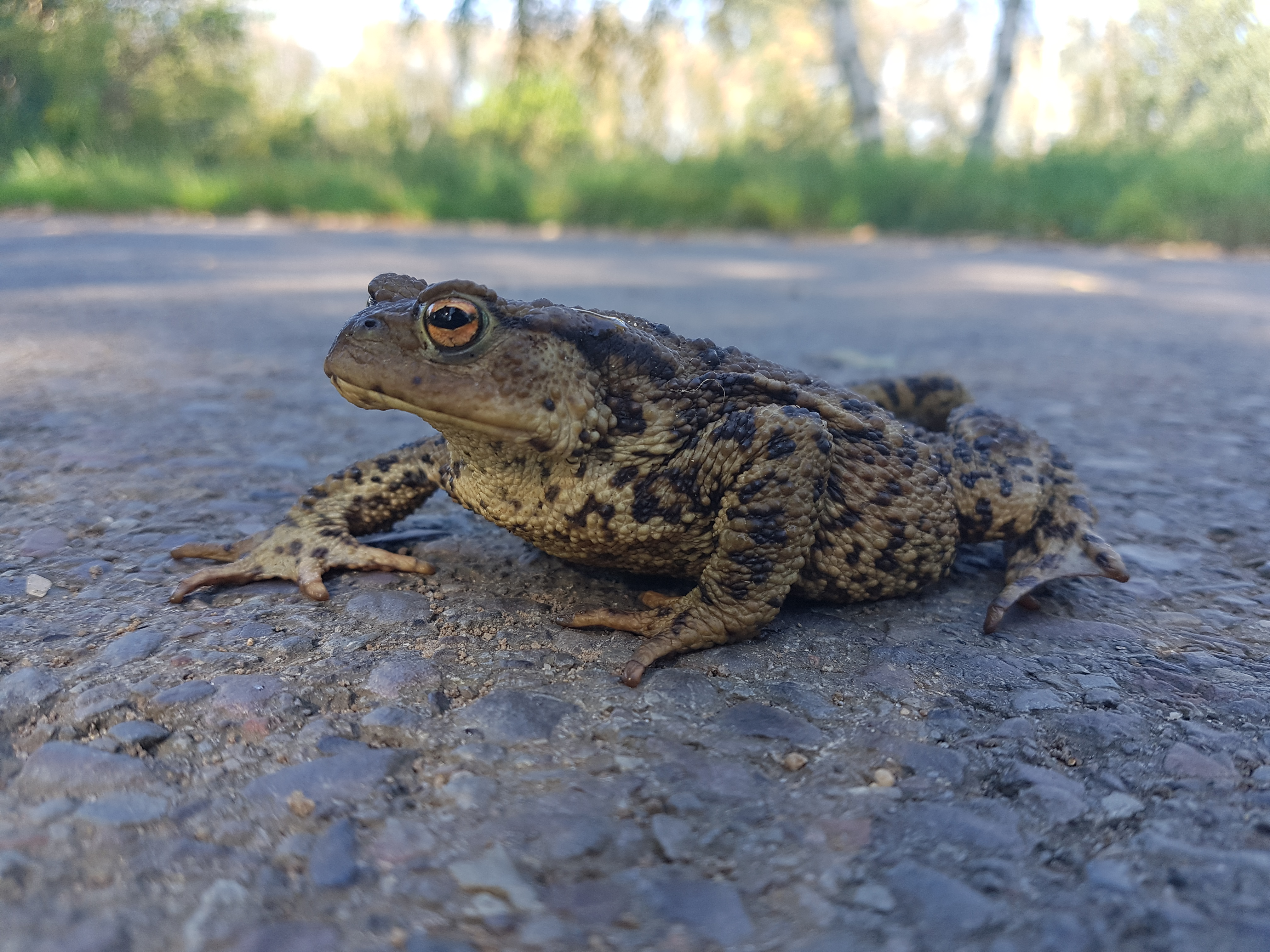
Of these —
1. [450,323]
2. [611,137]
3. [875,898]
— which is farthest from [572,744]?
[611,137]

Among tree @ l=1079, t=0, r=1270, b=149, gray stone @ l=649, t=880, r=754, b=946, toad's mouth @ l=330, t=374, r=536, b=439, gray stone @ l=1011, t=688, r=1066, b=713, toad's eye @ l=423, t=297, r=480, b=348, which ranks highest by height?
tree @ l=1079, t=0, r=1270, b=149

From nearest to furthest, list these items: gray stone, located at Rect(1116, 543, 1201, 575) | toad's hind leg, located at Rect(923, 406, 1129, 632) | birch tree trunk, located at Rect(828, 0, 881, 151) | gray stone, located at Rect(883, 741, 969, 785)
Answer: gray stone, located at Rect(883, 741, 969, 785), toad's hind leg, located at Rect(923, 406, 1129, 632), gray stone, located at Rect(1116, 543, 1201, 575), birch tree trunk, located at Rect(828, 0, 881, 151)

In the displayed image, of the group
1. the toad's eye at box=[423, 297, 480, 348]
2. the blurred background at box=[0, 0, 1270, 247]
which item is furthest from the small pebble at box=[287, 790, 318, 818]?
the blurred background at box=[0, 0, 1270, 247]

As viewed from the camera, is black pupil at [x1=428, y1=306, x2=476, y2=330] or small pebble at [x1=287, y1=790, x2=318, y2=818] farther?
black pupil at [x1=428, y1=306, x2=476, y2=330]

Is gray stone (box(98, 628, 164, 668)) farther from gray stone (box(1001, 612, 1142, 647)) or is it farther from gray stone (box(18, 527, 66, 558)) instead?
gray stone (box(1001, 612, 1142, 647))

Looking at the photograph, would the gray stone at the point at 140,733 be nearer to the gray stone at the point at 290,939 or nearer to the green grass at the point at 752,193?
the gray stone at the point at 290,939

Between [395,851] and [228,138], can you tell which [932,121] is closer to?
[228,138]

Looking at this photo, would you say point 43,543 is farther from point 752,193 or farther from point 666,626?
point 752,193
